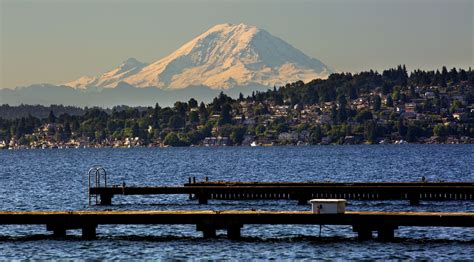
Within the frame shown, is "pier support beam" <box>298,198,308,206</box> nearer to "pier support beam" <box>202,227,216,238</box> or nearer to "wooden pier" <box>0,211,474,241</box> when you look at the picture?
"wooden pier" <box>0,211,474,241</box>

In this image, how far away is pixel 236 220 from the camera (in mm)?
59094

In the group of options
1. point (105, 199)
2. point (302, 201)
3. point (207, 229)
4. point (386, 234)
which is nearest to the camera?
point (386, 234)

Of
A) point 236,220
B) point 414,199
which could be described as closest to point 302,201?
point 414,199

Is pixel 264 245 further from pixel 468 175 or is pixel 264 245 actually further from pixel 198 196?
pixel 468 175

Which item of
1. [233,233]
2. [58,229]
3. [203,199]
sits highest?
[203,199]

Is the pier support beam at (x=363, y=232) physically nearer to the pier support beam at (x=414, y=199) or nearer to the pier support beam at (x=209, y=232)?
the pier support beam at (x=209, y=232)

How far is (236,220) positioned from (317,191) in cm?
2610

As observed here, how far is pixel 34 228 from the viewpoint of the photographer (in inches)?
2699

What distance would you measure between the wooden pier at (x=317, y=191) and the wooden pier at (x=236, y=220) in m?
24.3

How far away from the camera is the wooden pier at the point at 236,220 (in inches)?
2224

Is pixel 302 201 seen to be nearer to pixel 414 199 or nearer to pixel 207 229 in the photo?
pixel 414 199

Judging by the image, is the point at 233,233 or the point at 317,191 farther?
the point at 317,191

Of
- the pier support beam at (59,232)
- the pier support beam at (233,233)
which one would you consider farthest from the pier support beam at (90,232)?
the pier support beam at (233,233)

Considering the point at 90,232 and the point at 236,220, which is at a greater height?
the point at 236,220
